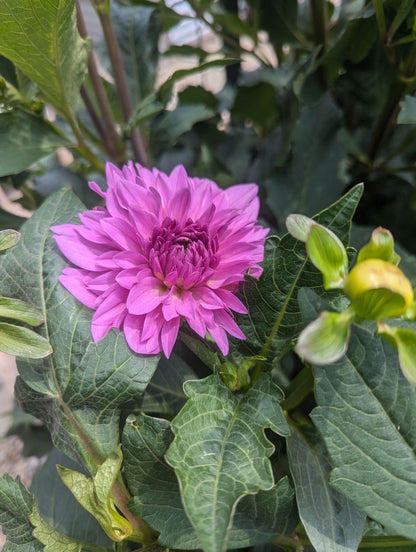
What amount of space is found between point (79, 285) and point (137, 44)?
10.8 inches

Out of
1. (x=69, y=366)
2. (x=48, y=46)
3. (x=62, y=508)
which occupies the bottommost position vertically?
(x=62, y=508)

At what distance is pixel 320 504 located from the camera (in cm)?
24

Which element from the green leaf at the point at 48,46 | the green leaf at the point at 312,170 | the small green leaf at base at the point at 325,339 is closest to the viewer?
the small green leaf at base at the point at 325,339

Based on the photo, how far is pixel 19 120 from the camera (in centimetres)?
34

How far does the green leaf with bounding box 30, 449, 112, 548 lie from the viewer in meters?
0.29

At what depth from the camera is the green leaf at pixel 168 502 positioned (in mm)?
233

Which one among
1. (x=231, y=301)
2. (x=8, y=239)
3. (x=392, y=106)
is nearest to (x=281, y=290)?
(x=231, y=301)

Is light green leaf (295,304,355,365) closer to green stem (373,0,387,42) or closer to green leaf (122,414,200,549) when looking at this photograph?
green leaf (122,414,200,549)

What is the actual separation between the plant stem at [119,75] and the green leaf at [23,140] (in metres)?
0.06

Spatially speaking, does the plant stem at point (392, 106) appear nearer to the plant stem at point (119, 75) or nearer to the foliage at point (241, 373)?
the foliage at point (241, 373)

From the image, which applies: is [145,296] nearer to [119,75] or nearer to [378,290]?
[378,290]

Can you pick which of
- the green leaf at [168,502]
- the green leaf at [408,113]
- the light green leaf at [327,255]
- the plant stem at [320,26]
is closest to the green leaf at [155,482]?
the green leaf at [168,502]

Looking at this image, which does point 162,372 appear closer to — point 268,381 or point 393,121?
point 268,381

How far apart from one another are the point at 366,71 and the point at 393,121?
0.15 ft
